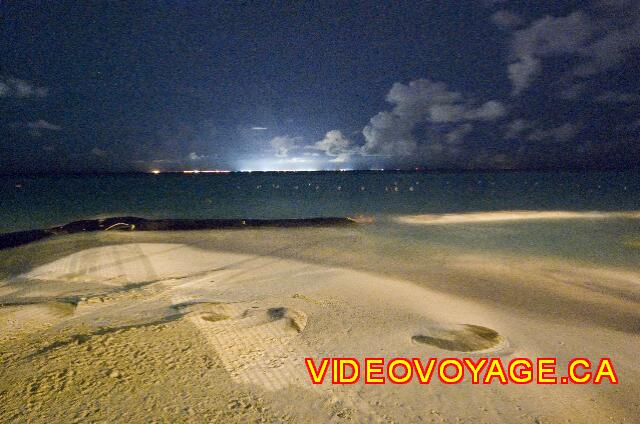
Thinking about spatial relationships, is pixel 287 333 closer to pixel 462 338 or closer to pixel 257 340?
pixel 257 340

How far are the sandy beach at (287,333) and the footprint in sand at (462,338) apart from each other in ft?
0.15

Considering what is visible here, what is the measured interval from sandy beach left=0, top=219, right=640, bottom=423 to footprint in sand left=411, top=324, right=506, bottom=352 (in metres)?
0.04

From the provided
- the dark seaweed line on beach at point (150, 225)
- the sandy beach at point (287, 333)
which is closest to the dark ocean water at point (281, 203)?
the dark seaweed line on beach at point (150, 225)

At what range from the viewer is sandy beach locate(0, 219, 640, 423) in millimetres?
5336

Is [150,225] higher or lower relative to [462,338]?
higher

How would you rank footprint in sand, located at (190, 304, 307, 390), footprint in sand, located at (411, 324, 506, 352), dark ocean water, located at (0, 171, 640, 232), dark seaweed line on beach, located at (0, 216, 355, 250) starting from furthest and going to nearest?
dark ocean water, located at (0, 171, 640, 232) → dark seaweed line on beach, located at (0, 216, 355, 250) → footprint in sand, located at (411, 324, 506, 352) → footprint in sand, located at (190, 304, 307, 390)

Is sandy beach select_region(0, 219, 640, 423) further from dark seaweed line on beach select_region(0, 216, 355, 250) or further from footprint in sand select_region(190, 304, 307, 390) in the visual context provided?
dark seaweed line on beach select_region(0, 216, 355, 250)

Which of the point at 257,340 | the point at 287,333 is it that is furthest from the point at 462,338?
the point at 257,340

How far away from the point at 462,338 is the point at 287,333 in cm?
373

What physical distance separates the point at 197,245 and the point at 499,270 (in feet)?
47.1

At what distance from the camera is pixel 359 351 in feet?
23.4

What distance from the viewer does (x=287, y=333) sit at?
7.75 meters

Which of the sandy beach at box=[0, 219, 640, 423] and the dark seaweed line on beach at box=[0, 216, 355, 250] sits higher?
the dark seaweed line on beach at box=[0, 216, 355, 250]

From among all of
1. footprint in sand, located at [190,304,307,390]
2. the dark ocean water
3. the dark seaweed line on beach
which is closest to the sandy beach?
footprint in sand, located at [190,304,307,390]
